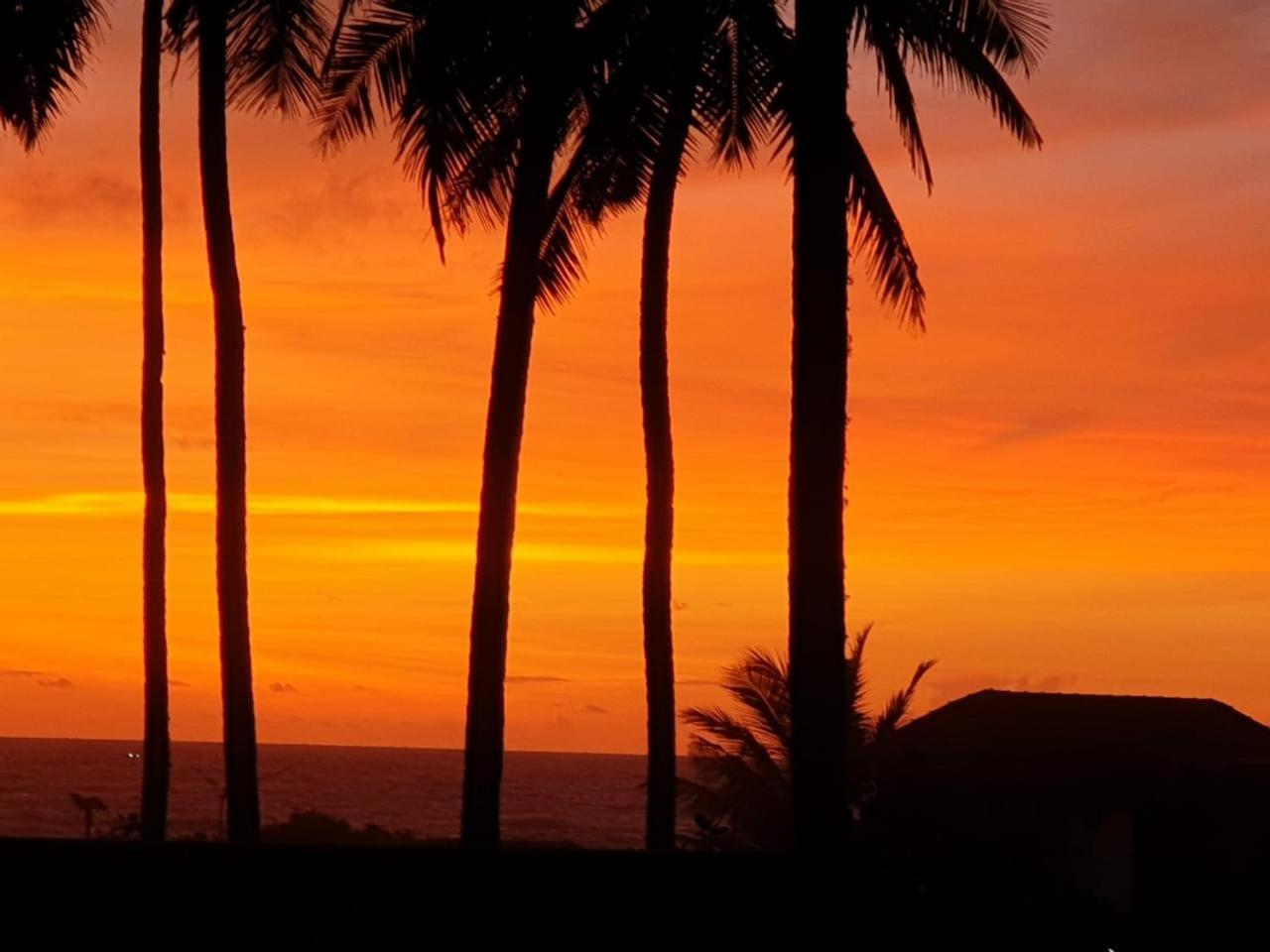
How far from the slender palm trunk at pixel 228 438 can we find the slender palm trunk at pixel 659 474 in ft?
17.8

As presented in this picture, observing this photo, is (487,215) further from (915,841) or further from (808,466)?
(915,841)

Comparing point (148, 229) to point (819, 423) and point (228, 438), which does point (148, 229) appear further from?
point (819, 423)

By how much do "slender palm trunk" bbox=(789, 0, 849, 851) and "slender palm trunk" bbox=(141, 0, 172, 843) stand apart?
33.8ft

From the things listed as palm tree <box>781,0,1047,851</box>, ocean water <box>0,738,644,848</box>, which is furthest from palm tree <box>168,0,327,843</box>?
ocean water <box>0,738,644,848</box>

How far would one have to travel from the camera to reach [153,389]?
2312cm

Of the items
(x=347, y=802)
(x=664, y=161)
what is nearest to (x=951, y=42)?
(x=664, y=161)

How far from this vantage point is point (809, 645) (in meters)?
15.1

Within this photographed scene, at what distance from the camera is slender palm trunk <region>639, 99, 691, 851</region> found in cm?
2383

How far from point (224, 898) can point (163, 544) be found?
1356cm

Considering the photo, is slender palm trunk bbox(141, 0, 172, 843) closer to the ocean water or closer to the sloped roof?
the sloped roof

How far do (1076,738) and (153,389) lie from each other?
16.6 metres

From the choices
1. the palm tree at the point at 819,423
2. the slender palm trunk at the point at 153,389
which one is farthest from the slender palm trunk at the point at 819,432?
the slender palm trunk at the point at 153,389

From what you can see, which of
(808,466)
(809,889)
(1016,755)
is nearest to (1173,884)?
(1016,755)

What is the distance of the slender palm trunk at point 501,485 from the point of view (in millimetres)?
19062
